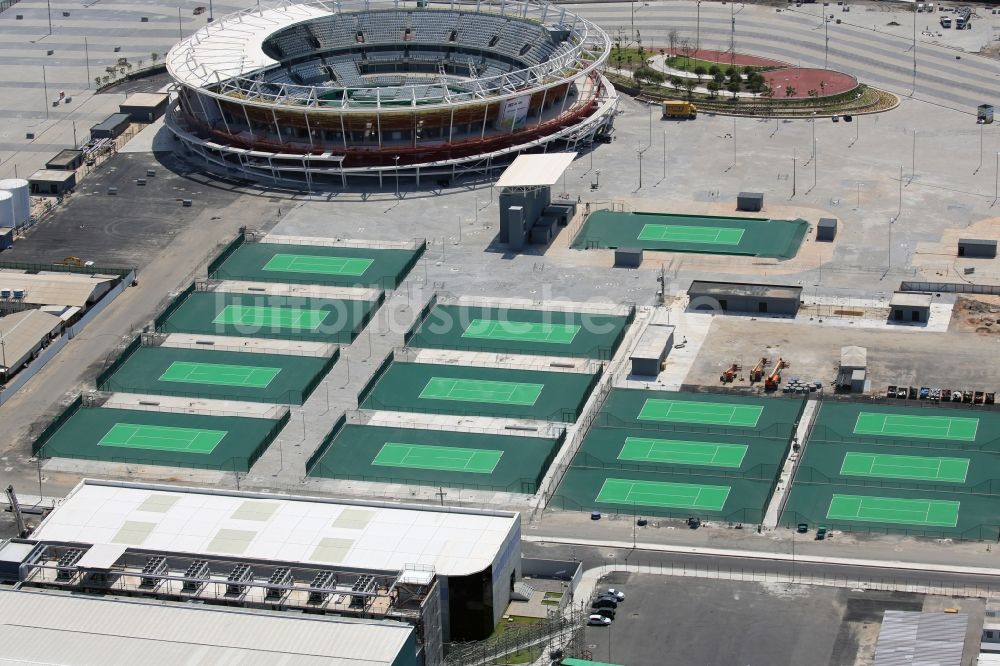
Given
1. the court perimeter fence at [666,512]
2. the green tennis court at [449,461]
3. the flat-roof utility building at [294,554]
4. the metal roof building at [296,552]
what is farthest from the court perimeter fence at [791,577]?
the green tennis court at [449,461]

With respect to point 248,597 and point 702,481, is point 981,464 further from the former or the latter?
point 248,597

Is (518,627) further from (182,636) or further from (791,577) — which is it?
(182,636)

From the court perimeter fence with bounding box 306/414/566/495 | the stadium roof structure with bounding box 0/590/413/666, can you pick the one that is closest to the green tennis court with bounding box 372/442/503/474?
the court perimeter fence with bounding box 306/414/566/495

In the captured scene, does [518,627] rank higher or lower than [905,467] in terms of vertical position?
higher

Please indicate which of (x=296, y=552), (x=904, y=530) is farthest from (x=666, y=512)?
(x=296, y=552)

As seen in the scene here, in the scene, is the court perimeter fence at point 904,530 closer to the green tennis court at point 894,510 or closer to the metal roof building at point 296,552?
the green tennis court at point 894,510

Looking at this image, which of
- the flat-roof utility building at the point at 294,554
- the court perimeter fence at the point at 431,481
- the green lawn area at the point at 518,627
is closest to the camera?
the flat-roof utility building at the point at 294,554

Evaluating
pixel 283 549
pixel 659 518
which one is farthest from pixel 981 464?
pixel 283 549
